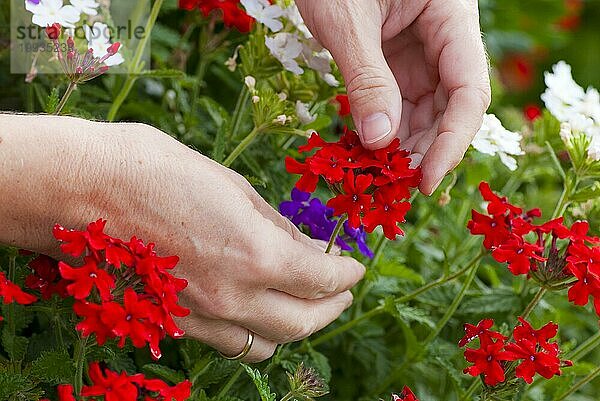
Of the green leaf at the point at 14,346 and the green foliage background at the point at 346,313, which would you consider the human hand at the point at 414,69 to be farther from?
the green leaf at the point at 14,346

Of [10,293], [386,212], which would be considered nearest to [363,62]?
[386,212]

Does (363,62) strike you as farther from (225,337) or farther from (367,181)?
(225,337)

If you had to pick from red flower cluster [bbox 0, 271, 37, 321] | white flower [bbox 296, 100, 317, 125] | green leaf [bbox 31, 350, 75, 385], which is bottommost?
green leaf [bbox 31, 350, 75, 385]

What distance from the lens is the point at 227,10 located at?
4.94ft

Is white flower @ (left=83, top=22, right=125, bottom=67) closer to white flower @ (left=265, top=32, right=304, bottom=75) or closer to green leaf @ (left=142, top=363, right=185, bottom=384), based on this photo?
white flower @ (left=265, top=32, right=304, bottom=75)

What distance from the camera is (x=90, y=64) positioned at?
3.76 ft

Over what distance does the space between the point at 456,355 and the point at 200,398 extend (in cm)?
52

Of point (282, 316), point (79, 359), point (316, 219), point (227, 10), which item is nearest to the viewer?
point (79, 359)

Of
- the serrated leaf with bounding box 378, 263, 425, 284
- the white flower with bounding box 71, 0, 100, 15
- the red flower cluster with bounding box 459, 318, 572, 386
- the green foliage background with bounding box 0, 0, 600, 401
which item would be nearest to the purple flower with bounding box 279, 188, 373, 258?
the green foliage background with bounding box 0, 0, 600, 401

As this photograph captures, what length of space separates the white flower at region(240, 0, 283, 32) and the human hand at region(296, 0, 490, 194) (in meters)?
0.10

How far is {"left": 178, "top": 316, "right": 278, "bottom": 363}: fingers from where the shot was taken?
3.40ft

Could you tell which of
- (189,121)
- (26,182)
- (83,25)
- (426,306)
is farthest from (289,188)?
(26,182)

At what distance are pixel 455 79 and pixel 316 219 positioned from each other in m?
0.30

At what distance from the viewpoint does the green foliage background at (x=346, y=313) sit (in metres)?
1.18
